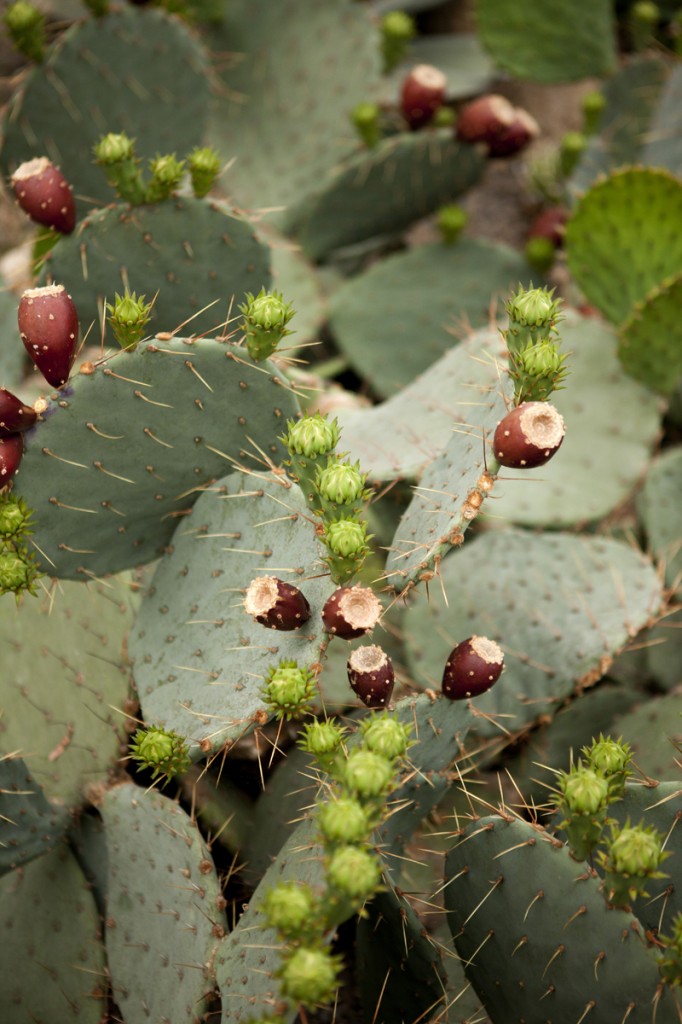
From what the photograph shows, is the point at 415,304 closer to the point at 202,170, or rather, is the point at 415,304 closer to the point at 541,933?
the point at 202,170

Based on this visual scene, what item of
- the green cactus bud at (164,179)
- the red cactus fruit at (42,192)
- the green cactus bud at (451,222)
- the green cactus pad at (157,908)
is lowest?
the green cactus pad at (157,908)

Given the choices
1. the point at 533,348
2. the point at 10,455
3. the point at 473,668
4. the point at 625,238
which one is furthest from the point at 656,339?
the point at 10,455

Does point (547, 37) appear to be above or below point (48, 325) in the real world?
below

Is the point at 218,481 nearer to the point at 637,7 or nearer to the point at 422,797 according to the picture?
the point at 422,797

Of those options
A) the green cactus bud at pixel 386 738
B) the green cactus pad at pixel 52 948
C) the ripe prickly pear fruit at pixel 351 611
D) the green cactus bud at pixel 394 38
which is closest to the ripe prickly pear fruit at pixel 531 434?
the ripe prickly pear fruit at pixel 351 611

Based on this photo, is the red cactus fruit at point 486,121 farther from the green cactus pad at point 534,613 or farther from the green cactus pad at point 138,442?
the green cactus pad at point 138,442

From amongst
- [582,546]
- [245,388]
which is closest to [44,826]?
[245,388]

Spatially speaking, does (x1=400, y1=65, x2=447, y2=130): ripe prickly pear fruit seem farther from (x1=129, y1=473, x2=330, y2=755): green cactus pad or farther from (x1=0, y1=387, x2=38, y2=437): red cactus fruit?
(x1=0, y1=387, x2=38, y2=437): red cactus fruit

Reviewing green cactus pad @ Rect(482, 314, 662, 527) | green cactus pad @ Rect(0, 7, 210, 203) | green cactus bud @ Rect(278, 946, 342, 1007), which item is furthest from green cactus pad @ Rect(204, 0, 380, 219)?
green cactus bud @ Rect(278, 946, 342, 1007)
